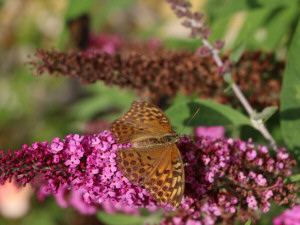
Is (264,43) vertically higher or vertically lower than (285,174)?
higher

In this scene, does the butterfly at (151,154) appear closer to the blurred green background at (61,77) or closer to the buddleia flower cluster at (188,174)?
the buddleia flower cluster at (188,174)

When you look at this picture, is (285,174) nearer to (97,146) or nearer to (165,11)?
(97,146)

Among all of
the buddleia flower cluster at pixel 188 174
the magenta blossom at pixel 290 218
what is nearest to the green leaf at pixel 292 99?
the buddleia flower cluster at pixel 188 174

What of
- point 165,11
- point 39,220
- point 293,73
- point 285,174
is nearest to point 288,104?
point 293,73

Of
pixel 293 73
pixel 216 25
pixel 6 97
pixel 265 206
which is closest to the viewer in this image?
pixel 265 206

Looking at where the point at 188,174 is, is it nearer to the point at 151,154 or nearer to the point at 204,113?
the point at 151,154

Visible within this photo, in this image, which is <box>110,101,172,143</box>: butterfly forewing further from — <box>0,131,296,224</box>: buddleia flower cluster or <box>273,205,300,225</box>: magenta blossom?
<box>273,205,300,225</box>: magenta blossom

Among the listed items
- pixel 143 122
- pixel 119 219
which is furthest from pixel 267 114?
pixel 119 219

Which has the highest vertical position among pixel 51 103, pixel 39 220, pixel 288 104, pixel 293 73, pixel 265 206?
pixel 293 73

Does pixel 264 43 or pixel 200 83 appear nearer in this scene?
pixel 200 83
